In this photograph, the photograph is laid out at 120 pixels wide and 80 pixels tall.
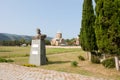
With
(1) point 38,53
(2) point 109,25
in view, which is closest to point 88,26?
(1) point 38,53

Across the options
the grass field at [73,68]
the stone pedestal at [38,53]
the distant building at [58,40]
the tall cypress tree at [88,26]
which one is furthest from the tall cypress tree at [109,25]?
the distant building at [58,40]

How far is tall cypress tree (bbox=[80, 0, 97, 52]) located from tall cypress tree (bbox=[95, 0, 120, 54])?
19.2ft

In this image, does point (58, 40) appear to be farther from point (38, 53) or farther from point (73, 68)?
Answer: point (73, 68)

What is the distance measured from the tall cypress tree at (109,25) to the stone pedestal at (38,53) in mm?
7812

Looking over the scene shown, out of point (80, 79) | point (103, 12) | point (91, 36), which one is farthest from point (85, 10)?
point (80, 79)

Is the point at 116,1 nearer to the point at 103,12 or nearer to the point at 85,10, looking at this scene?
the point at 103,12

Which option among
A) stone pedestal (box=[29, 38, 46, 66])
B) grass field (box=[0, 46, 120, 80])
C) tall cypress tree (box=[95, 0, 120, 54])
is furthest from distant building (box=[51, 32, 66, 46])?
tall cypress tree (box=[95, 0, 120, 54])

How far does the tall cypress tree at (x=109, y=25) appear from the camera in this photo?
14.2 m

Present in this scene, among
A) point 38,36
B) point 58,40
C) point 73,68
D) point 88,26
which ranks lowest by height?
point 73,68

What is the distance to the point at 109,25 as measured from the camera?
14.7 metres

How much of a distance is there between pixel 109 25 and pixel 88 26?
702cm

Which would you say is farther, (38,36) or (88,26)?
(38,36)

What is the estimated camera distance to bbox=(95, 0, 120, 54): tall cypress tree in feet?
46.7

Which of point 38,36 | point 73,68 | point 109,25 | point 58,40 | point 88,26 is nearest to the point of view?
point 109,25
